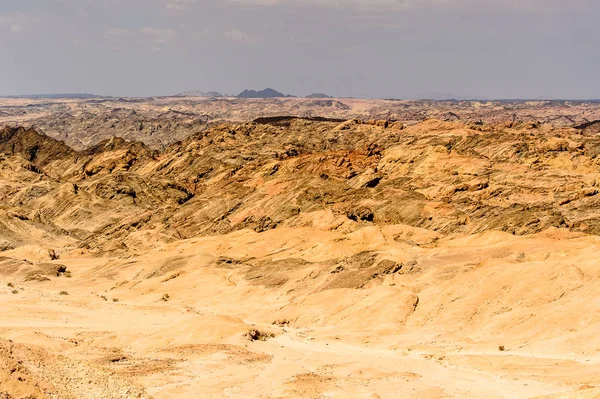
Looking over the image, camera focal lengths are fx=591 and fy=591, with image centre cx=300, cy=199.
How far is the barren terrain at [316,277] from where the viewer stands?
29.7 m

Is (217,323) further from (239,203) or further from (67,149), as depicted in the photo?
(67,149)

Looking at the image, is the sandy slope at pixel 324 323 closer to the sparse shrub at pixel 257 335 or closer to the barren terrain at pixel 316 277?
the barren terrain at pixel 316 277

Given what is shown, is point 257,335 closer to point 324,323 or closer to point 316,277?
point 324,323

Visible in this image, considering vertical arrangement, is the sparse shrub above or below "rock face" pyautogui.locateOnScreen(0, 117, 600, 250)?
below

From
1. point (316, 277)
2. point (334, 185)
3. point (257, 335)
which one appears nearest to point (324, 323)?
point (257, 335)

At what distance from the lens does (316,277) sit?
56.2 m

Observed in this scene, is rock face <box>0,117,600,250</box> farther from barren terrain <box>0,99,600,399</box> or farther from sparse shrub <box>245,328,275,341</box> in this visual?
sparse shrub <box>245,328,275,341</box>

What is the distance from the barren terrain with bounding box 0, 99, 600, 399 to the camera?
29688mm

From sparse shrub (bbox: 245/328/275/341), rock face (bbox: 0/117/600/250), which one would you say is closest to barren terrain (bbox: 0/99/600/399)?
sparse shrub (bbox: 245/328/275/341)

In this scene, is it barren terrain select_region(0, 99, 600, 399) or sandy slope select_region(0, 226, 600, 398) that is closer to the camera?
sandy slope select_region(0, 226, 600, 398)

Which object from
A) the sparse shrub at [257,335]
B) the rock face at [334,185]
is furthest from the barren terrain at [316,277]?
the rock face at [334,185]

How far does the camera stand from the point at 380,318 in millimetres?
43906

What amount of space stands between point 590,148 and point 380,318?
9427 centimetres

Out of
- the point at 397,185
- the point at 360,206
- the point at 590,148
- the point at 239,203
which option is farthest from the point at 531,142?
the point at 239,203
